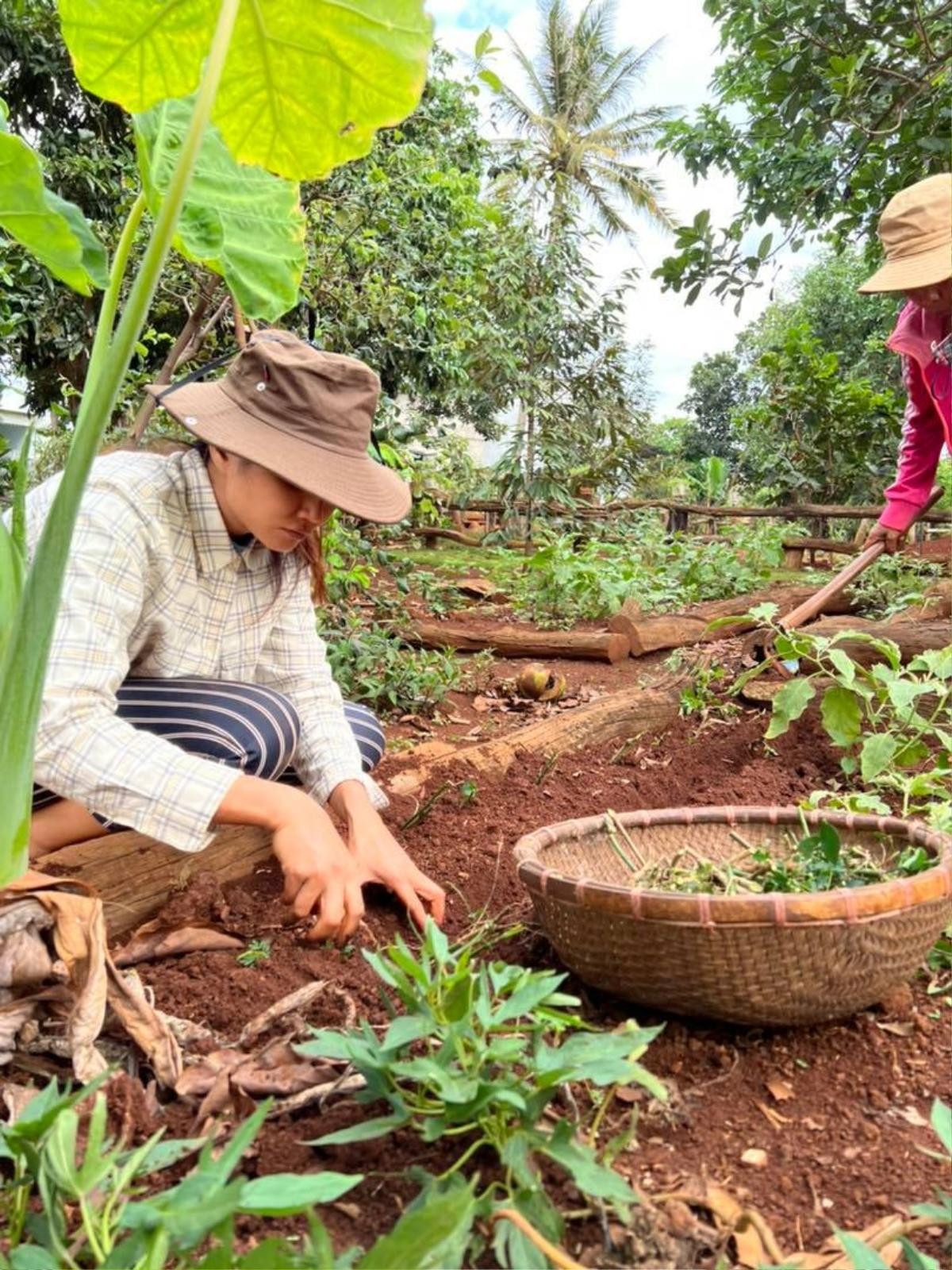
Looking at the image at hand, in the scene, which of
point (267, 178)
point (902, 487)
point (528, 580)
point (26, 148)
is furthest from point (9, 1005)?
point (528, 580)

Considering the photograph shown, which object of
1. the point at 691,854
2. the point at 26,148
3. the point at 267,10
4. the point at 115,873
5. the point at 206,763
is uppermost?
the point at 267,10

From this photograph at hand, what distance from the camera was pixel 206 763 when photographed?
1.52 metres

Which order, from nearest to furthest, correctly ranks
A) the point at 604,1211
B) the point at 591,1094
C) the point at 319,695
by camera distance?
the point at 604,1211
the point at 591,1094
the point at 319,695

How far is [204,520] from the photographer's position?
1881 mm

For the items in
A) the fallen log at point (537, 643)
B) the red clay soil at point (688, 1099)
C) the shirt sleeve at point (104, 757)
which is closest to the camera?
the red clay soil at point (688, 1099)

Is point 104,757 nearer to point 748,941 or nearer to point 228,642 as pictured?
point 228,642

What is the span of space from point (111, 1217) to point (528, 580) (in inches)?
206

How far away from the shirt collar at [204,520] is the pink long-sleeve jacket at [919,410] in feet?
5.96

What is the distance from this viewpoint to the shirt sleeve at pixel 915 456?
2.98m

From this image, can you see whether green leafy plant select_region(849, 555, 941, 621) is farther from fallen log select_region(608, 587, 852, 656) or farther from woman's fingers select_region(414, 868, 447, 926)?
woman's fingers select_region(414, 868, 447, 926)

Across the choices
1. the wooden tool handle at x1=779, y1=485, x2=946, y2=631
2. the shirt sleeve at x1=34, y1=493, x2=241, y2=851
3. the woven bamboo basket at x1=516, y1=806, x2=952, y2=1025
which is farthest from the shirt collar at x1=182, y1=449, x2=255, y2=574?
the wooden tool handle at x1=779, y1=485, x2=946, y2=631

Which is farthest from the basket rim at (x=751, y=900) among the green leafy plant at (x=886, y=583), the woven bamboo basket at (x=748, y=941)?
the green leafy plant at (x=886, y=583)

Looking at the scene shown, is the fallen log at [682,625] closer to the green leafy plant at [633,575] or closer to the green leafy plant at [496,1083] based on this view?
the green leafy plant at [633,575]

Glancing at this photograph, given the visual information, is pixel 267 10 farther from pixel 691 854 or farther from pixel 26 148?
pixel 691 854
